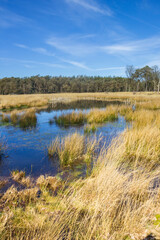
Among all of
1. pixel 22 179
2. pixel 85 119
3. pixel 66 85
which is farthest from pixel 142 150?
pixel 66 85

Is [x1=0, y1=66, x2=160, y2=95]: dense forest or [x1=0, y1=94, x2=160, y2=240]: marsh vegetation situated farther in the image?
[x1=0, y1=66, x2=160, y2=95]: dense forest

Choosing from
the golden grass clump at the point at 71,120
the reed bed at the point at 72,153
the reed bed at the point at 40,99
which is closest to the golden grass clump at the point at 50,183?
the reed bed at the point at 72,153

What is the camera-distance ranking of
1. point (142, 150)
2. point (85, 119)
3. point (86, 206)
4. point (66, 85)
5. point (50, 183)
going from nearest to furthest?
point (86, 206) → point (50, 183) → point (142, 150) → point (85, 119) → point (66, 85)

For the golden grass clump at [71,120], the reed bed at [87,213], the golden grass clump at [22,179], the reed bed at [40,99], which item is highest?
the reed bed at [40,99]

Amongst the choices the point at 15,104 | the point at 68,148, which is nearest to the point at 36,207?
the point at 68,148

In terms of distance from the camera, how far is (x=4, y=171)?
15.6ft

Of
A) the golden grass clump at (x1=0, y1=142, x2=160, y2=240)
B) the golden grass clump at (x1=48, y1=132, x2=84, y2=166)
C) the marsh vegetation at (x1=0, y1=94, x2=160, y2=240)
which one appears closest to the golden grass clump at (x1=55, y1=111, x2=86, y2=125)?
the golden grass clump at (x1=48, y1=132, x2=84, y2=166)

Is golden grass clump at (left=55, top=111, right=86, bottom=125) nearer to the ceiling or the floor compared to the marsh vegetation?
nearer to the ceiling

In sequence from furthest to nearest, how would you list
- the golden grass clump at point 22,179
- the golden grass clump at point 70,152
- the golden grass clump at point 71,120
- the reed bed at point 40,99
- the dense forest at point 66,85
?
the dense forest at point 66,85 < the reed bed at point 40,99 < the golden grass clump at point 71,120 < the golden grass clump at point 70,152 < the golden grass clump at point 22,179

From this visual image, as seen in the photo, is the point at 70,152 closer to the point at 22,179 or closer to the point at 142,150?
the point at 22,179

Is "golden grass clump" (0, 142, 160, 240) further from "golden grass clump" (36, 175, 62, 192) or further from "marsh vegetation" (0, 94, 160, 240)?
Result: "golden grass clump" (36, 175, 62, 192)

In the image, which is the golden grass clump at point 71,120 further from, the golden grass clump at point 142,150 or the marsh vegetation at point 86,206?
the marsh vegetation at point 86,206

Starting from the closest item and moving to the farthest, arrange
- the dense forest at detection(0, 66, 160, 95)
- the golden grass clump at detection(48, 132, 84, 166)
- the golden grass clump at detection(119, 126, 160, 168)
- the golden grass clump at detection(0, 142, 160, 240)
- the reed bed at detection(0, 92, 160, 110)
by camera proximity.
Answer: the golden grass clump at detection(0, 142, 160, 240)
the golden grass clump at detection(119, 126, 160, 168)
the golden grass clump at detection(48, 132, 84, 166)
the reed bed at detection(0, 92, 160, 110)
the dense forest at detection(0, 66, 160, 95)

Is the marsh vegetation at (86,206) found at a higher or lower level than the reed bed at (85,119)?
lower
